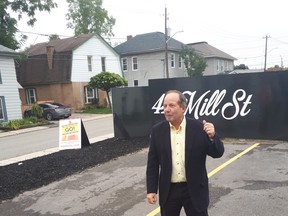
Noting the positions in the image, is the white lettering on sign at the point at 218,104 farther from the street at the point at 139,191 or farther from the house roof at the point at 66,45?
the house roof at the point at 66,45

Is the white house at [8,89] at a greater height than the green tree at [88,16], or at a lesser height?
lesser

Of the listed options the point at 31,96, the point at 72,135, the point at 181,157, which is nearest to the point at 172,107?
the point at 181,157

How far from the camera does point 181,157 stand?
314 centimetres

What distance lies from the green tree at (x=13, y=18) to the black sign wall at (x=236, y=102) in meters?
23.1

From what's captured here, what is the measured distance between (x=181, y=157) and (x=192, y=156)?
114 mm

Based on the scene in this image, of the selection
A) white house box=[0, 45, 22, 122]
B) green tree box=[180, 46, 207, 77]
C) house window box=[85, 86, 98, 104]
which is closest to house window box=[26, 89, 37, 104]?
house window box=[85, 86, 98, 104]

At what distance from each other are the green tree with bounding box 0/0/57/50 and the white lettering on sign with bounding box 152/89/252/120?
2474 centimetres

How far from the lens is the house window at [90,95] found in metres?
33.6

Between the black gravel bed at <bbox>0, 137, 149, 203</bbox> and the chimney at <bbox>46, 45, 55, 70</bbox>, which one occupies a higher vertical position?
the chimney at <bbox>46, 45, 55, 70</bbox>

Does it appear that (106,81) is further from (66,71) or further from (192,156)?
(192,156)

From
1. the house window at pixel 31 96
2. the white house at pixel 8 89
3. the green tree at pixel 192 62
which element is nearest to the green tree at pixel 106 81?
the house window at pixel 31 96

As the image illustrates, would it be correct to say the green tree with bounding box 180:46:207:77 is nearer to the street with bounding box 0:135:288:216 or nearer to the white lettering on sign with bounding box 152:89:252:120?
the white lettering on sign with bounding box 152:89:252:120

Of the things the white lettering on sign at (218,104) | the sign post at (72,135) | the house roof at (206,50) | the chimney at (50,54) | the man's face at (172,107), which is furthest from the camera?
the house roof at (206,50)

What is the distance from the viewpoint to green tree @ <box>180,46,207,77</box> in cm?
4191
